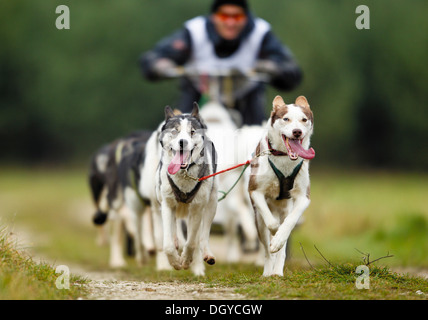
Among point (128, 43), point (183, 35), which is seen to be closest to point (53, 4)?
point (128, 43)

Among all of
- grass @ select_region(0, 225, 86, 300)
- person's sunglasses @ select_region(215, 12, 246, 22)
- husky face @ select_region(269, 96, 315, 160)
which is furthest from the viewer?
person's sunglasses @ select_region(215, 12, 246, 22)

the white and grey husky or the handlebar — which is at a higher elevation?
the handlebar

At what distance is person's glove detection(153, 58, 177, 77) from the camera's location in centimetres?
1002

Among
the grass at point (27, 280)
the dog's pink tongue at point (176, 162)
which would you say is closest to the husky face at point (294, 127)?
the dog's pink tongue at point (176, 162)

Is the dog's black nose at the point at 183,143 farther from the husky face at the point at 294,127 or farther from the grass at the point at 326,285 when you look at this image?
the grass at the point at 326,285

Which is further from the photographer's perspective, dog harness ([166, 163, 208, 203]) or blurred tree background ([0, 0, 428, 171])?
blurred tree background ([0, 0, 428, 171])

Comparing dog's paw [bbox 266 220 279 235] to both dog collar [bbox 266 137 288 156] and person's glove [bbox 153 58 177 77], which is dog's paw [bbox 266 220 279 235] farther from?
person's glove [bbox 153 58 177 77]

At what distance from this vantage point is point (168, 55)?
418 inches

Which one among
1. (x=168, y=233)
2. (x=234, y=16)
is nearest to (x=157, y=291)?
(x=168, y=233)

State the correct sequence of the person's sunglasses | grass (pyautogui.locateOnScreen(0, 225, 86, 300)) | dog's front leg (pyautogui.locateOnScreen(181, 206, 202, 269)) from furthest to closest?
the person's sunglasses < dog's front leg (pyautogui.locateOnScreen(181, 206, 202, 269)) < grass (pyautogui.locateOnScreen(0, 225, 86, 300))

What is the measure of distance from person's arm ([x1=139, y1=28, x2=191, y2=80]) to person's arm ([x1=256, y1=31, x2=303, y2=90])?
1071 millimetres

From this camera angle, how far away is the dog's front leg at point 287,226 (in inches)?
250

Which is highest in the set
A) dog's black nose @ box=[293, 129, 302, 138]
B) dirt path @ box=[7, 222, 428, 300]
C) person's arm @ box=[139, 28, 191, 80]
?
person's arm @ box=[139, 28, 191, 80]

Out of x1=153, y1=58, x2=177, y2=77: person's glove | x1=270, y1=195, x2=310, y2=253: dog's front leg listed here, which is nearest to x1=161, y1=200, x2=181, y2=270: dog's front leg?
x1=270, y1=195, x2=310, y2=253: dog's front leg
